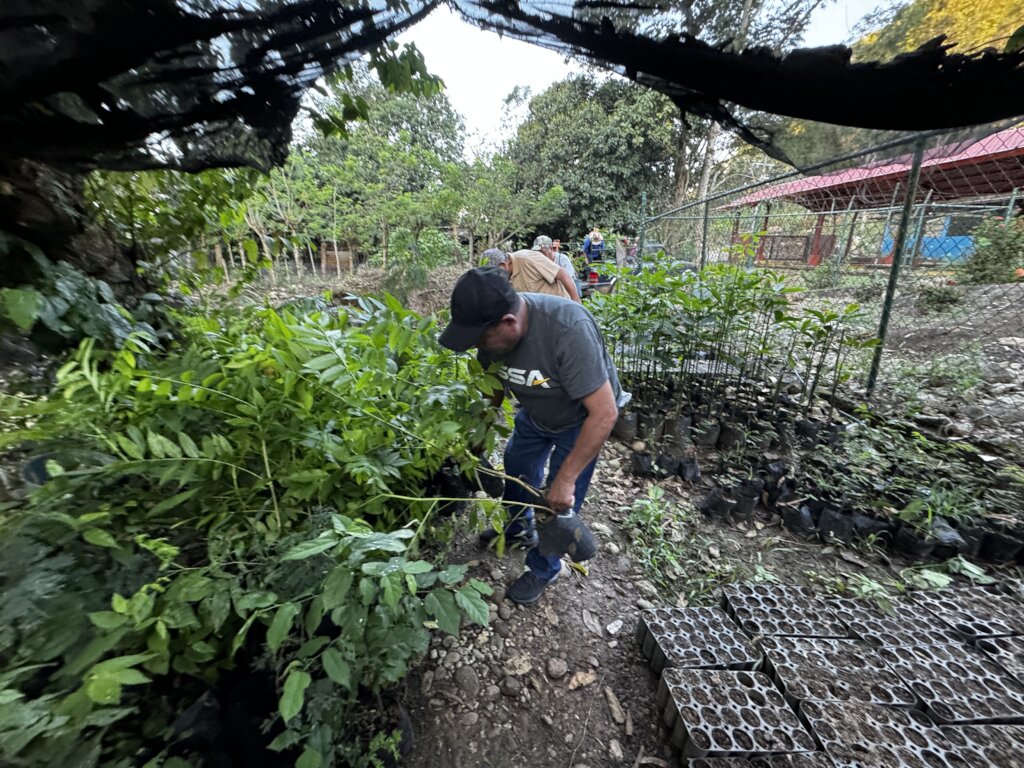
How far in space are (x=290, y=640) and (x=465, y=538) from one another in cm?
139

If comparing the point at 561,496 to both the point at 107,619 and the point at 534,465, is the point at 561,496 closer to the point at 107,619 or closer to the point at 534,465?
the point at 534,465

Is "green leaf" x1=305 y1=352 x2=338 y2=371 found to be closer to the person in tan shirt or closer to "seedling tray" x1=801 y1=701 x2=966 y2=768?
"seedling tray" x1=801 y1=701 x2=966 y2=768

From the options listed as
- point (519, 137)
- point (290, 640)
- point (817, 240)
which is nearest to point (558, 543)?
point (290, 640)

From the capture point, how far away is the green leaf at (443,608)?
3.03 feet

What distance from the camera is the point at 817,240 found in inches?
363

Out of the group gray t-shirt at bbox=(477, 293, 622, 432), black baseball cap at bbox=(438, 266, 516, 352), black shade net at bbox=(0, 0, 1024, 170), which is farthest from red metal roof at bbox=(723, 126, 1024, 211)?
black baseball cap at bbox=(438, 266, 516, 352)

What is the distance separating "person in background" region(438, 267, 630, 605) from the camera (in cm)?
160

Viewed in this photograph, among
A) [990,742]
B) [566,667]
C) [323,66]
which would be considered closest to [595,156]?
[323,66]

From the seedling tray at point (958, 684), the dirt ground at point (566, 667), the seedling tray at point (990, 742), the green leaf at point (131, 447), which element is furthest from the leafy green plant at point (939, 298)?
the green leaf at point (131, 447)

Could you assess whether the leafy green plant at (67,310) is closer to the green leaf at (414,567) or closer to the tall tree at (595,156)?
the green leaf at (414,567)

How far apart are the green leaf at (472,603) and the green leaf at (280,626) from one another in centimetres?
36

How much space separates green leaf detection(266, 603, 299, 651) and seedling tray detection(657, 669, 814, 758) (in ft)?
4.76

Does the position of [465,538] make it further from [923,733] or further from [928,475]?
[928,475]

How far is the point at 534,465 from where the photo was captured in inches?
91.4
